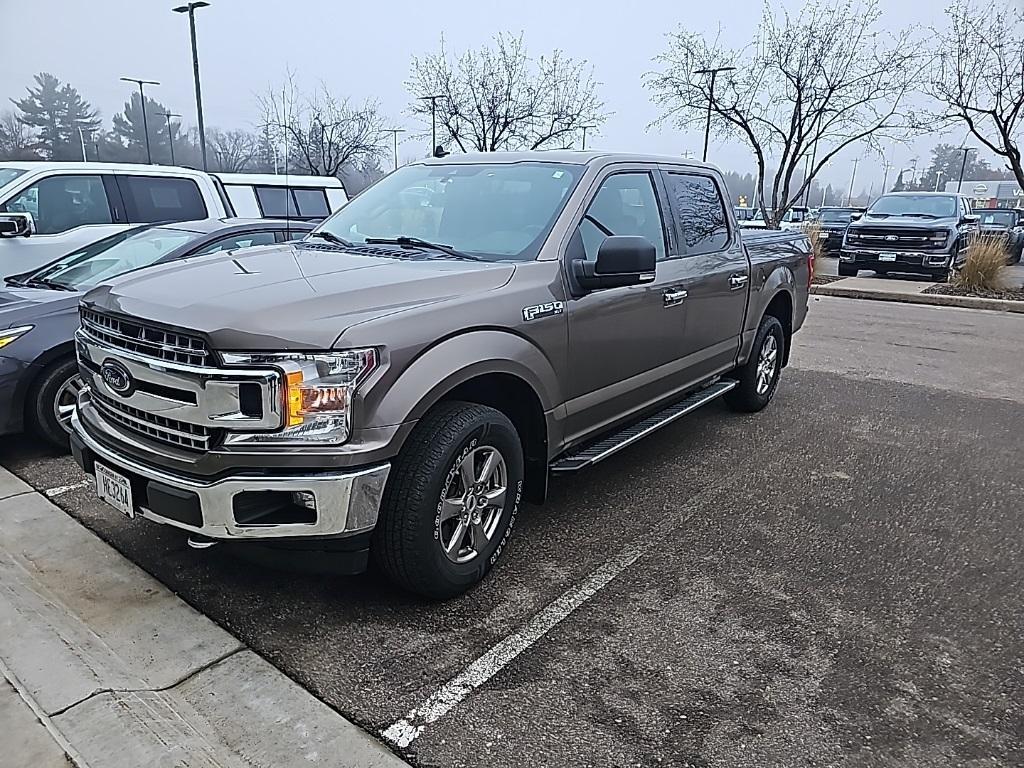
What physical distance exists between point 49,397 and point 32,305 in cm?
57

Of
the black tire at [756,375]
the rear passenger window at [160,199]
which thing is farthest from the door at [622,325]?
the rear passenger window at [160,199]

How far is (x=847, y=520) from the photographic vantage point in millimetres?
4156

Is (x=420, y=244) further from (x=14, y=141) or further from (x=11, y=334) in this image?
(x=14, y=141)

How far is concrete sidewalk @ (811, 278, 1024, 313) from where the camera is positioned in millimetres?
12641

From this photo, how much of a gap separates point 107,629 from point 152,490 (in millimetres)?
613

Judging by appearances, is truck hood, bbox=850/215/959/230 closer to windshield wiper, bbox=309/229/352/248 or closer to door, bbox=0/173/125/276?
door, bbox=0/173/125/276

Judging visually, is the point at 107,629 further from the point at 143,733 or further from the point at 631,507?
the point at 631,507

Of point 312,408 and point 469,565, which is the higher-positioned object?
point 312,408

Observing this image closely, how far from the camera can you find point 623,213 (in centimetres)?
420

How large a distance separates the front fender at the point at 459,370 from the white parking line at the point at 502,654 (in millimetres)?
805

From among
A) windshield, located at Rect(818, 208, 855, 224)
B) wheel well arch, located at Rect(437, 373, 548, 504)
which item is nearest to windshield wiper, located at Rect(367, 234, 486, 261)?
wheel well arch, located at Rect(437, 373, 548, 504)

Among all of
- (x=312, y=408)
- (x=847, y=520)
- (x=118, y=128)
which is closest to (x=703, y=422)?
(x=847, y=520)

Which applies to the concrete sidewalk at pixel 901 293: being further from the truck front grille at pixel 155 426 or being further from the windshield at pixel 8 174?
the truck front grille at pixel 155 426

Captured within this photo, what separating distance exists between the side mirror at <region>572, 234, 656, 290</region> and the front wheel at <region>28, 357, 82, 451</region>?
3.09 metres
